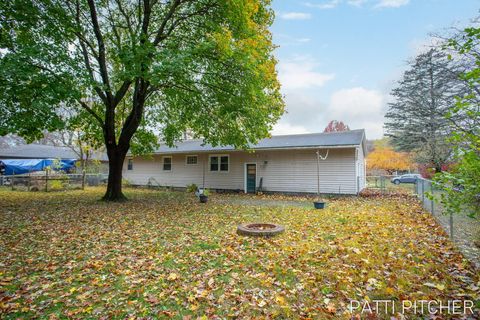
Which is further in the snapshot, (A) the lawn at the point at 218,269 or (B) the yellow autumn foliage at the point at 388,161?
(B) the yellow autumn foliage at the point at 388,161

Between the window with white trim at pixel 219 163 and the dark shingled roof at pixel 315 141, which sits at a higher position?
the dark shingled roof at pixel 315 141

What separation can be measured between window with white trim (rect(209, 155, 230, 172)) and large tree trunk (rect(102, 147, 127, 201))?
24.1 feet

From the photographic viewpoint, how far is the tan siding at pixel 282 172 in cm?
Result: 1485

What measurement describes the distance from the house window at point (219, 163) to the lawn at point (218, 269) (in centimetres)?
1085

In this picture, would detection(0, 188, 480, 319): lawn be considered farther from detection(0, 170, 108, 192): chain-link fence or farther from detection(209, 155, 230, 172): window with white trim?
detection(0, 170, 108, 192): chain-link fence

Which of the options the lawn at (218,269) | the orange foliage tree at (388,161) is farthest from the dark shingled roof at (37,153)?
the orange foliage tree at (388,161)

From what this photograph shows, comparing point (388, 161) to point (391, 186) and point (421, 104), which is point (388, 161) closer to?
point (421, 104)

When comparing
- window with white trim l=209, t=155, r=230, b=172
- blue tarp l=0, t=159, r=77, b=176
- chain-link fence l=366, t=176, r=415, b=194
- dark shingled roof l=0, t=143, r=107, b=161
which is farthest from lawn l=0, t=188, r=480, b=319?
dark shingled roof l=0, t=143, r=107, b=161

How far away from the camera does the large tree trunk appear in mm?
12703

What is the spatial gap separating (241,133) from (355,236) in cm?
731

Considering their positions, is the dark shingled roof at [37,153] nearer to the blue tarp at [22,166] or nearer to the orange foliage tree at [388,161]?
the blue tarp at [22,166]

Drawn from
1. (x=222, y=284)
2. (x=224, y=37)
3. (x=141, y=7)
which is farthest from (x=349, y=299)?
(x=141, y=7)

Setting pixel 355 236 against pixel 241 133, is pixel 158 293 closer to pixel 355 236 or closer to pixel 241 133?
pixel 355 236

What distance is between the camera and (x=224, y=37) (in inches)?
355
